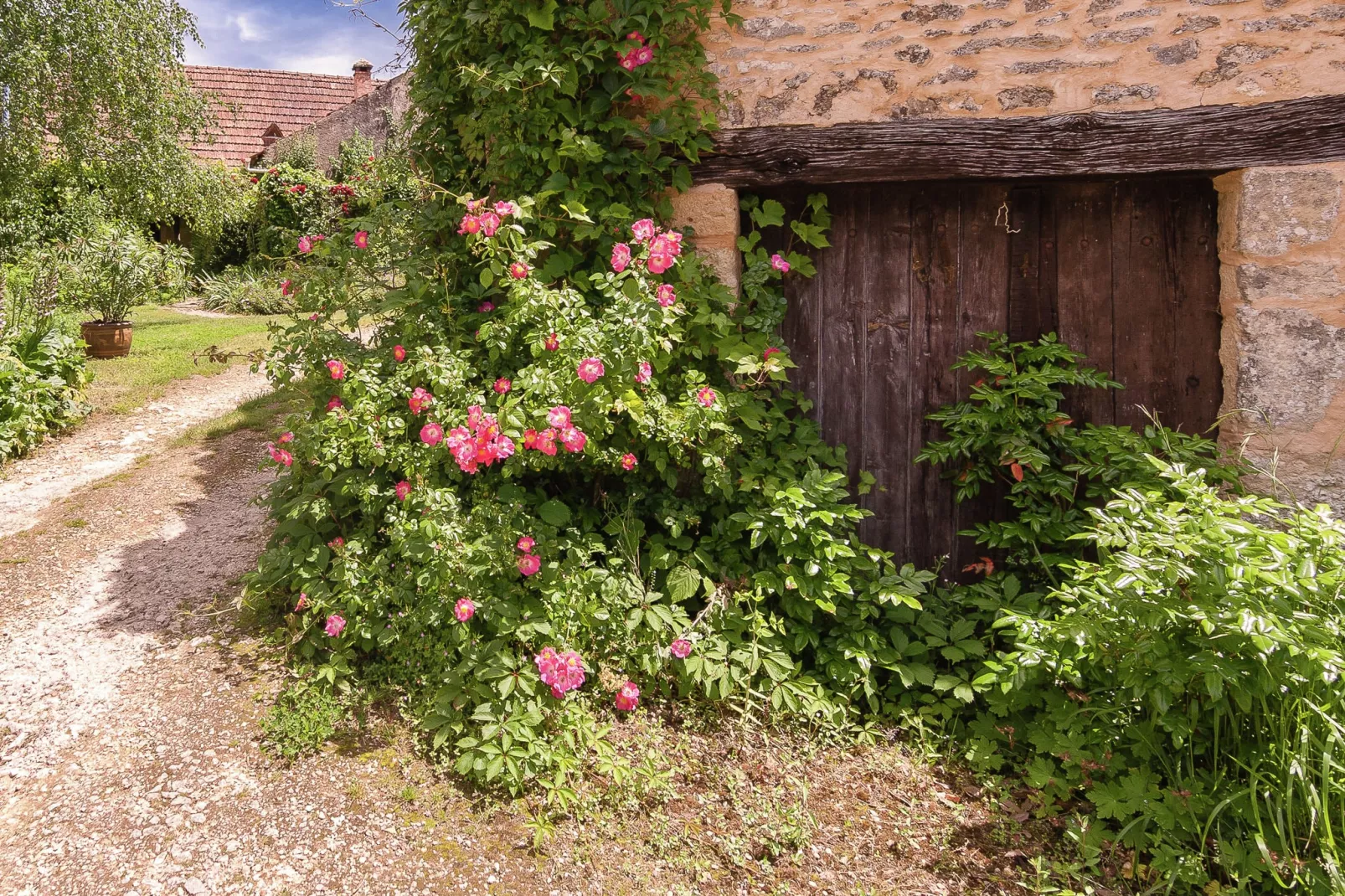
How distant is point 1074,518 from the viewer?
332 cm

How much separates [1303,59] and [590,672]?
3477 mm

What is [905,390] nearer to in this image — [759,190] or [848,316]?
[848,316]

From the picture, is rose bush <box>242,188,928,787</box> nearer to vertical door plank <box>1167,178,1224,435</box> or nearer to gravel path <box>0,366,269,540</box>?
vertical door plank <box>1167,178,1224,435</box>

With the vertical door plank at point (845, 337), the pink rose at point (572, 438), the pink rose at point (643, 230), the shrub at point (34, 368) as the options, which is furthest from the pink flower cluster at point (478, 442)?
the shrub at point (34, 368)

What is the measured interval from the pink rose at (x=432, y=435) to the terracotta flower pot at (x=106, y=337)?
273 inches

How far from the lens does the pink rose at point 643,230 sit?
10.3 ft

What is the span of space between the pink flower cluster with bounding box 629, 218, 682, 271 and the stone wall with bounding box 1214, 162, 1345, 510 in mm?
2196

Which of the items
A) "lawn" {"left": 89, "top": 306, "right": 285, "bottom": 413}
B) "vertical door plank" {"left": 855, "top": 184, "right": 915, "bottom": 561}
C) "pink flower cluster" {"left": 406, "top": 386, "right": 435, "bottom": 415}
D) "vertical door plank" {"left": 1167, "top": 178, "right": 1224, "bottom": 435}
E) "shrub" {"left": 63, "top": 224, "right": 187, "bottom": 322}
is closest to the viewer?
"pink flower cluster" {"left": 406, "top": 386, "right": 435, "bottom": 415}

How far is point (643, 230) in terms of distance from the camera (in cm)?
314

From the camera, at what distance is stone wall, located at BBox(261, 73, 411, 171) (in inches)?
622

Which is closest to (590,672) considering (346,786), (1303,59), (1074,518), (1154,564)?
(346,786)

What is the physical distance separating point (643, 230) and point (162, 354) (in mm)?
7140

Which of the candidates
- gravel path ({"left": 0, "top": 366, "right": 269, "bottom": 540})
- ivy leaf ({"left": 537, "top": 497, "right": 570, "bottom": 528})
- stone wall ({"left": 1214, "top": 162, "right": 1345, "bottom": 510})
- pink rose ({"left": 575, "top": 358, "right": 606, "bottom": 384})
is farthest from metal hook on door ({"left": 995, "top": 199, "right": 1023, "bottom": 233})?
gravel path ({"left": 0, "top": 366, "right": 269, "bottom": 540})

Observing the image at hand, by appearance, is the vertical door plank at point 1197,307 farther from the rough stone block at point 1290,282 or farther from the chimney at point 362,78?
the chimney at point 362,78
